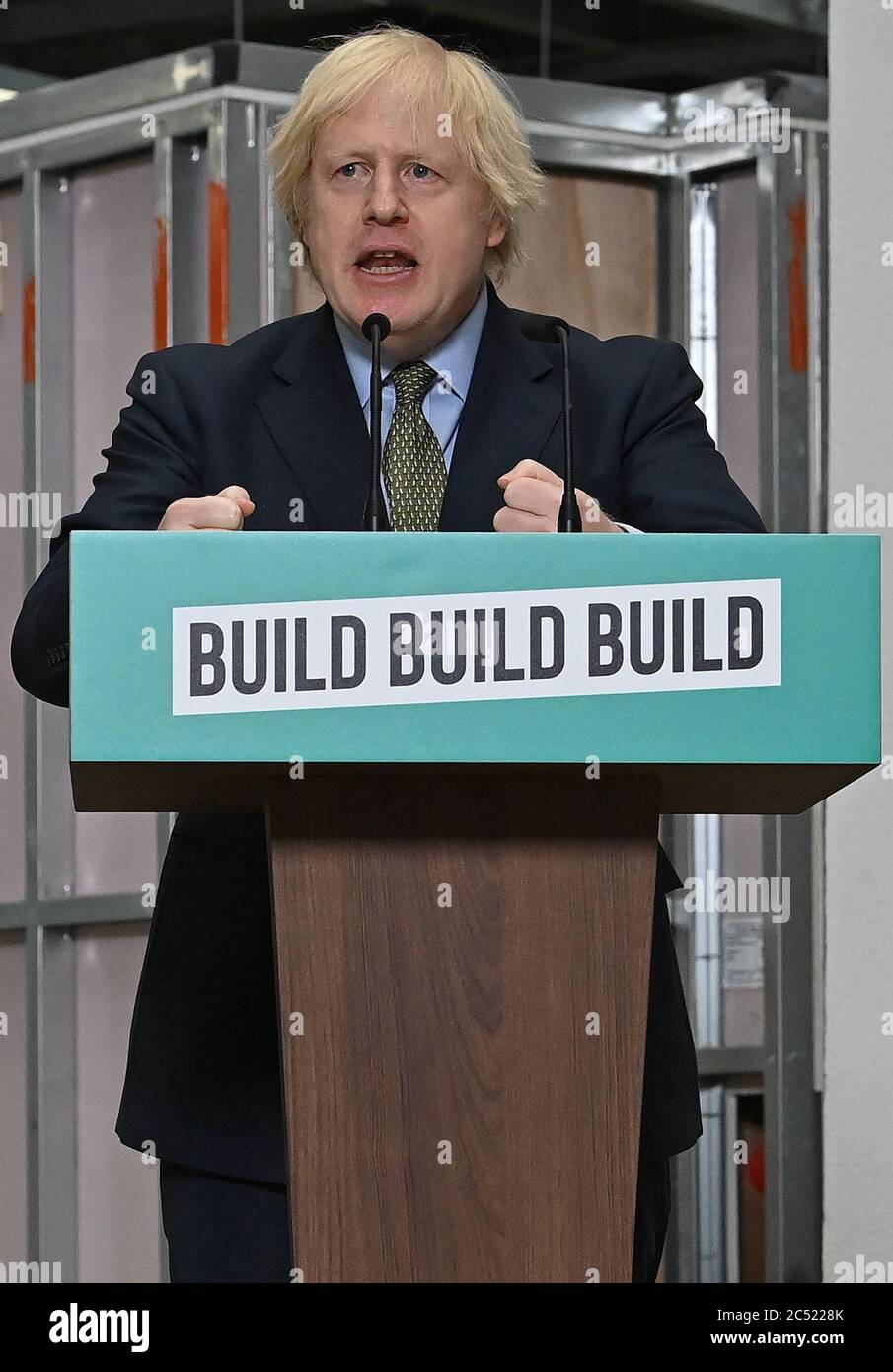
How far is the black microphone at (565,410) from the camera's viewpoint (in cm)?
129

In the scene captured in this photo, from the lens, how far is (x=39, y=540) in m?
3.25

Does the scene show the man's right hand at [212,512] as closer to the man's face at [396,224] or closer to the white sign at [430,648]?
the white sign at [430,648]

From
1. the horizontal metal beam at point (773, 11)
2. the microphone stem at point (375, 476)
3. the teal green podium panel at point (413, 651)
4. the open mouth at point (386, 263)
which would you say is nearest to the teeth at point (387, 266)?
the open mouth at point (386, 263)

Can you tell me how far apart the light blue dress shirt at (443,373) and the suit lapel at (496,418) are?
0.6 inches

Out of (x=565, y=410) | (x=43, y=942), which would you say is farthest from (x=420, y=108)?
(x=43, y=942)

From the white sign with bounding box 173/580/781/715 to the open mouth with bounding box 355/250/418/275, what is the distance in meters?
0.63

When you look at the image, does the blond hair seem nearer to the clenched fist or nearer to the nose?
the nose

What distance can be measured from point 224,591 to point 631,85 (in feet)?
7.91

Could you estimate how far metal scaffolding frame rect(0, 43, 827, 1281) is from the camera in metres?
3.16

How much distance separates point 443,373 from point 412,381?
0.09 feet

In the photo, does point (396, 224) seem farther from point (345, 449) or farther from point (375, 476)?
point (375, 476)

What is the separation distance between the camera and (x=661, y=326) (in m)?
3.31

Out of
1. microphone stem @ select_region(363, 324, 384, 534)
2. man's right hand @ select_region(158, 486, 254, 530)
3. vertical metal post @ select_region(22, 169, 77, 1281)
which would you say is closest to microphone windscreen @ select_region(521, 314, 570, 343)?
microphone stem @ select_region(363, 324, 384, 534)

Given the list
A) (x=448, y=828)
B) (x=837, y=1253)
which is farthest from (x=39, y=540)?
(x=448, y=828)
